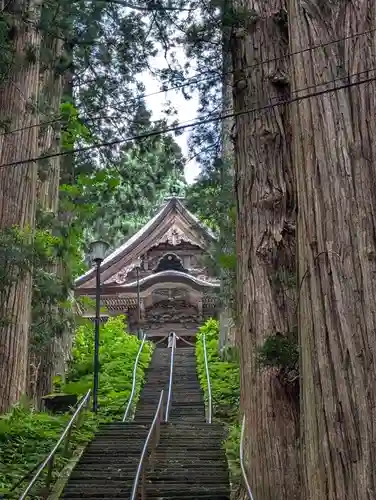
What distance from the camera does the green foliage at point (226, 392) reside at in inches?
346

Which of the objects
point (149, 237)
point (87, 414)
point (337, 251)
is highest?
point (149, 237)

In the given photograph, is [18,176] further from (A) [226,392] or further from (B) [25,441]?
(A) [226,392]

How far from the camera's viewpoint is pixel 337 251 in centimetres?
307

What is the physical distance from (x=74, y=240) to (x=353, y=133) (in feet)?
38.1

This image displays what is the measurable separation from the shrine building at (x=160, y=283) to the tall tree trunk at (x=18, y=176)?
1208 cm

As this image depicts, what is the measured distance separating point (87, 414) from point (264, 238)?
6130 mm

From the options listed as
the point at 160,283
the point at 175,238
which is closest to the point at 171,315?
the point at 160,283

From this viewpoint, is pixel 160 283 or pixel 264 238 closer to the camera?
pixel 264 238

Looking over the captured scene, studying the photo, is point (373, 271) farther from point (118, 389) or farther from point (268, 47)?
point (118, 389)

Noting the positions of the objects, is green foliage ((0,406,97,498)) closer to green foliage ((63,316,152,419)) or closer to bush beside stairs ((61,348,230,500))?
bush beside stairs ((61,348,230,500))

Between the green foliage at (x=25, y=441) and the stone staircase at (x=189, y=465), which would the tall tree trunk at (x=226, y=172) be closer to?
the stone staircase at (x=189, y=465)

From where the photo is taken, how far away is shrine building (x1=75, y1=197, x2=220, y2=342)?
22.1m

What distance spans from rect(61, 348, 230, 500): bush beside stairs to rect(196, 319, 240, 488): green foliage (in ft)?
0.46

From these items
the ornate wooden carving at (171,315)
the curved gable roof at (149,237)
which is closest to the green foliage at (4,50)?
the curved gable roof at (149,237)
